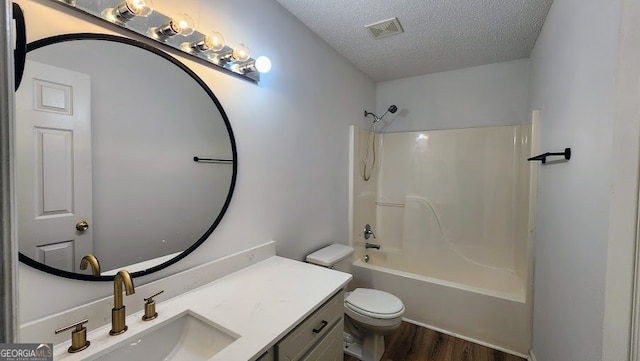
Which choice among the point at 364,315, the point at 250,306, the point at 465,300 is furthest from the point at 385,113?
the point at 250,306

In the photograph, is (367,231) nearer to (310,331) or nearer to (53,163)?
(310,331)

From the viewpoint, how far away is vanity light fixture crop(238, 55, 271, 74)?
1.39m

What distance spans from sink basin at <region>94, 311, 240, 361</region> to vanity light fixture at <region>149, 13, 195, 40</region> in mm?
1153

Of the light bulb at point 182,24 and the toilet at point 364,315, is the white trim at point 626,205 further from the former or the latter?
the light bulb at point 182,24

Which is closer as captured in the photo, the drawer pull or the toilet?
the drawer pull

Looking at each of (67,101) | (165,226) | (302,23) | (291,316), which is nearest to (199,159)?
(165,226)

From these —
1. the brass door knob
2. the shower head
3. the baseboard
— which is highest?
the shower head

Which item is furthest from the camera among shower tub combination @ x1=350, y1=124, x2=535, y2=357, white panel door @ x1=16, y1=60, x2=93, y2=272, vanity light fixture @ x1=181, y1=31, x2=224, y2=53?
shower tub combination @ x1=350, y1=124, x2=535, y2=357

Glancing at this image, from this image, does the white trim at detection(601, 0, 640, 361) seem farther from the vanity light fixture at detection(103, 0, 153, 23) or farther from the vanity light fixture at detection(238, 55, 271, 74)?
the vanity light fixture at detection(103, 0, 153, 23)

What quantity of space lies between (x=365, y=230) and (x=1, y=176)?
273 centimetres

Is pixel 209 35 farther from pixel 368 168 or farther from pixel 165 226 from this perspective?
pixel 368 168

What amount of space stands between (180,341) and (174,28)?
4.14 feet

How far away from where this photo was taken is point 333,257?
1.92m

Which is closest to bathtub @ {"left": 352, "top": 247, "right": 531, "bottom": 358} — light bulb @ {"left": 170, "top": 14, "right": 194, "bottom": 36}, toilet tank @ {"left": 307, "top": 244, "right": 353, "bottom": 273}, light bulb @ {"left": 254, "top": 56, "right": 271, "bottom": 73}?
toilet tank @ {"left": 307, "top": 244, "right": 353, "bottom": 273}
